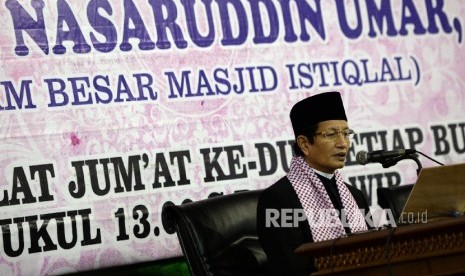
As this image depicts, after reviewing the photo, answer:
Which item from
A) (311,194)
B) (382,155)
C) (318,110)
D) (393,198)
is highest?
(318,110)

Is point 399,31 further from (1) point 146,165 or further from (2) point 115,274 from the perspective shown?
(2) point 115,274

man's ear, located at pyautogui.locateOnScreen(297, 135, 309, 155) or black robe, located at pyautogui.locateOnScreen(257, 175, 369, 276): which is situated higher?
man's ear, located at pyautogui.locateOnScreen(297, 135, 309, 155)

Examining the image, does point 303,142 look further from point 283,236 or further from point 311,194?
point 283,236

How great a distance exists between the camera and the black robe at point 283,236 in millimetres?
3744

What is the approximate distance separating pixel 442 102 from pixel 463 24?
50 centimetres

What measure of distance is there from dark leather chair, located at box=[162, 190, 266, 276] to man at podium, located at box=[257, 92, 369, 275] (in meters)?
0.10

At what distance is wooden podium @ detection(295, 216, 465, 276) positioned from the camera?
3.06 m

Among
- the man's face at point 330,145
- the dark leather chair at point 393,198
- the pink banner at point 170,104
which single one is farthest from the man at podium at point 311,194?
the pink banner at point 170,104

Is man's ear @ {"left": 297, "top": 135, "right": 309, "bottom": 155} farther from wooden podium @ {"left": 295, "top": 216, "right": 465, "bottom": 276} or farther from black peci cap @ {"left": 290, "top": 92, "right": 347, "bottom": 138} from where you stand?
wooden podium @ {"left": 295, "top": 216, "right": 465, "bottom": 276}

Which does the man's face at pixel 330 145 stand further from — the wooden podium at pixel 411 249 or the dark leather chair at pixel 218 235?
the wooden podium at pixel 411 249

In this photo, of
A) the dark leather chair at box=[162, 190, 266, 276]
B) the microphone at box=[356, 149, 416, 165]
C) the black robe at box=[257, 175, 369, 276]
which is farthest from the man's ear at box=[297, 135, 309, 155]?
the microphone at box=[356, 149, 416, 165]

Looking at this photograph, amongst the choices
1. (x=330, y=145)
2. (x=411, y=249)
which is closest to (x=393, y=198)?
(x=330, y=145)

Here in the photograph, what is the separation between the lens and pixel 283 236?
3824 mm

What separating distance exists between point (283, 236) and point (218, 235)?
259 mm
